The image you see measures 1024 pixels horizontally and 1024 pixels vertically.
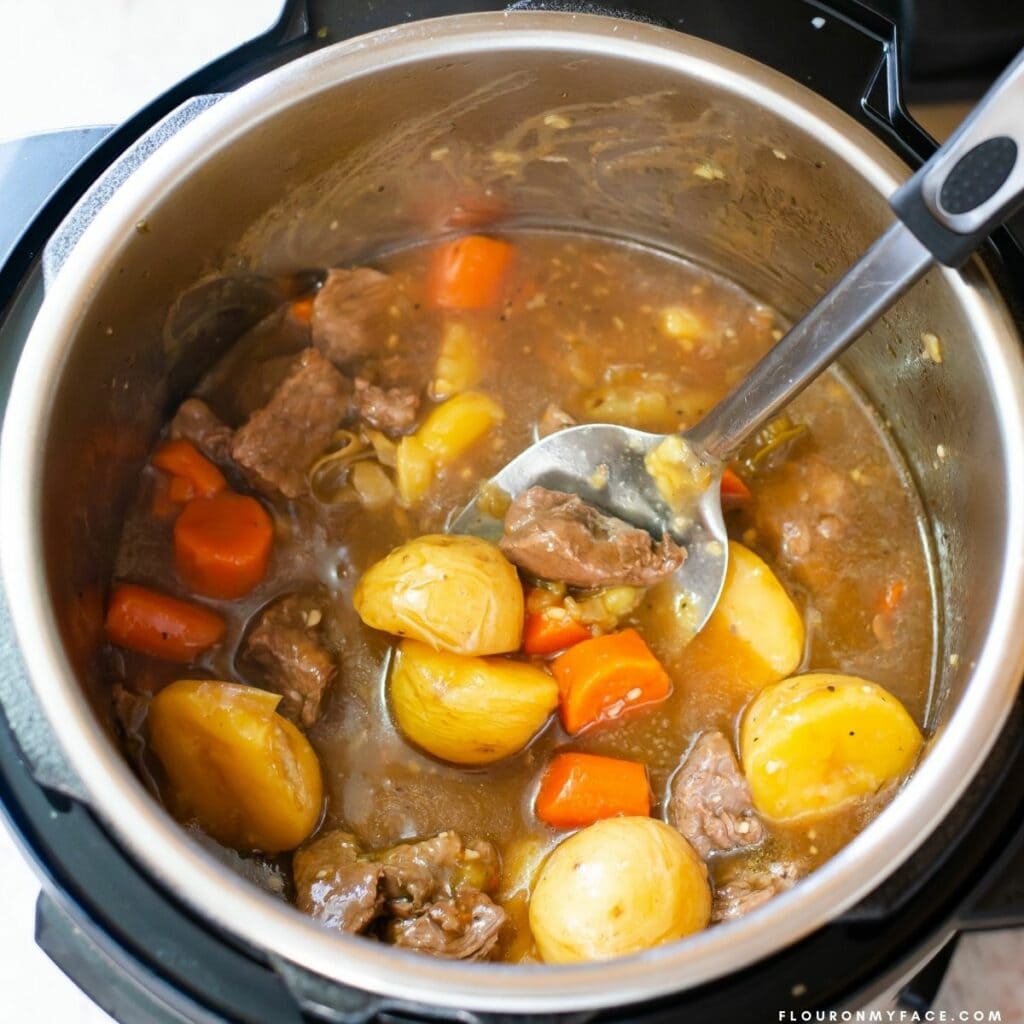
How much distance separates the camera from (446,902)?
4.40 feet

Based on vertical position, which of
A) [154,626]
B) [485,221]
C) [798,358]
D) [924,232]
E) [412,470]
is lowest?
[154,626]

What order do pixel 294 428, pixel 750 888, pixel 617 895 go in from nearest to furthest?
pixel 617 895, pixel 750 888, pixel 294 428

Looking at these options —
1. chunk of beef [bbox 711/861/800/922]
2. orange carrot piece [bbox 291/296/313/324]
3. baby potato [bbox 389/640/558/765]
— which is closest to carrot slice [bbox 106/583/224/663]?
baby potato [bbox 389/640/558/765]

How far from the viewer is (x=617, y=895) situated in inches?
50.3

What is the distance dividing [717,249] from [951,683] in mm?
766

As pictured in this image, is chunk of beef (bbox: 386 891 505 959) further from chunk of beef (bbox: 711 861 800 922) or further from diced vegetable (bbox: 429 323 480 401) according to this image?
diced vegetable (bbox: 429 323 480 401)

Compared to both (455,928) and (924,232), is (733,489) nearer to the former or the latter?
(924,232)

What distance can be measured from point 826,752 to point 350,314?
3.11ft

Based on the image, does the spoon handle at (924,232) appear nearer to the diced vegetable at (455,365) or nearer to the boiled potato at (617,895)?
the diced vegetable at (455,365)

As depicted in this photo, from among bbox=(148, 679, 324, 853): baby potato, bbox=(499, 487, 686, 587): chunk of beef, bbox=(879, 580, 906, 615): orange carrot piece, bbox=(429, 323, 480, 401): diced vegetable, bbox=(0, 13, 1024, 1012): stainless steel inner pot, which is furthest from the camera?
bbox=(429, 323, 480, 401): diced vegetable

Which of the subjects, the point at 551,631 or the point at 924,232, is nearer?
the point at 924,232

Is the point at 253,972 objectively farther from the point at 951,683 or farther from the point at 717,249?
the point at 717,249

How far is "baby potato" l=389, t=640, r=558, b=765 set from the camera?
1.43 meters

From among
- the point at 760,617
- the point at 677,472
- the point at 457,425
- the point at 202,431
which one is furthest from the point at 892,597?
the point at 202,431
